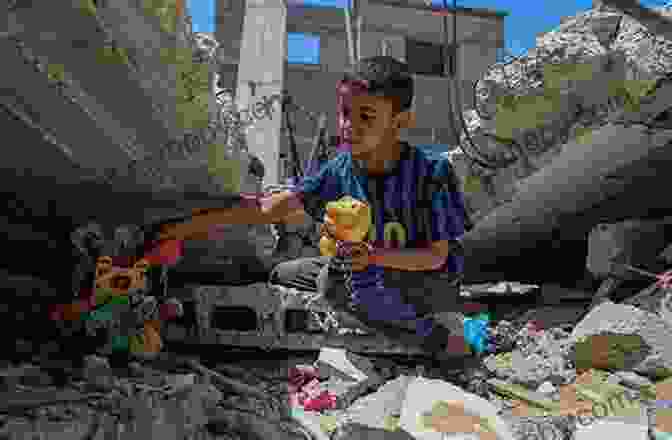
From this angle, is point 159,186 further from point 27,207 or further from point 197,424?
point 197,424

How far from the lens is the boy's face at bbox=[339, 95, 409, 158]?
1.87 meters

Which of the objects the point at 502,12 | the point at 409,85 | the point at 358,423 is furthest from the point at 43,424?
the point at 502,12

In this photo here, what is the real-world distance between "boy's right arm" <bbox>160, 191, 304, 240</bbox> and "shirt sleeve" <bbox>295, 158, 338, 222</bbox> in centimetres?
3

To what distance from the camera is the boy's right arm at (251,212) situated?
88.2 inches

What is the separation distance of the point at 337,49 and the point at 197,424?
13824 mm

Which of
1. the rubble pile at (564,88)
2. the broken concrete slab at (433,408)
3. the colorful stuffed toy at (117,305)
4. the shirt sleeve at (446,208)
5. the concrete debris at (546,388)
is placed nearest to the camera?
the broken concrete slab at (433,408)

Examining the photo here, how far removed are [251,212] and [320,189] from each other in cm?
33

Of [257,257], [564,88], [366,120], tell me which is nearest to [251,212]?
[366,120]

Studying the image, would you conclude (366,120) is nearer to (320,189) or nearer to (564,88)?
(320,189)

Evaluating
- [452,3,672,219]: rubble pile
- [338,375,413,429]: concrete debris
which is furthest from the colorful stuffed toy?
[452,3,672,219]: rubble pile

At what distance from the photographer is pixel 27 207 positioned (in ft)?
10.0

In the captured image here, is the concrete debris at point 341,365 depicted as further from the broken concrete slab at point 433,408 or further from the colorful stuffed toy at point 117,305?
the colorful stuffed toy at point 117,305

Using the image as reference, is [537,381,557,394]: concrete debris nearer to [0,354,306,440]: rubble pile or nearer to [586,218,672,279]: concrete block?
[0,354,306,440]: rubble pile

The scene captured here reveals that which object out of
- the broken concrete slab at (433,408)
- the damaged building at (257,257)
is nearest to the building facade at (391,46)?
the damaged building at (257,257)
